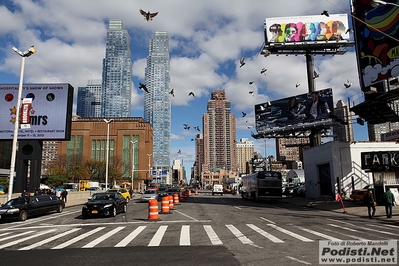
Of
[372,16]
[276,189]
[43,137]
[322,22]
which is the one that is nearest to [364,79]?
[372,16]


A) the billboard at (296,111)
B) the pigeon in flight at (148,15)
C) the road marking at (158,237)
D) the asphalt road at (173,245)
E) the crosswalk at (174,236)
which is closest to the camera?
the asphalt road at (173,245)

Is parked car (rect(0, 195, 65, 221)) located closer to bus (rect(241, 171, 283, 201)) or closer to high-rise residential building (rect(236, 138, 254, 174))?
bus (rect(241, 171, 283, 201))

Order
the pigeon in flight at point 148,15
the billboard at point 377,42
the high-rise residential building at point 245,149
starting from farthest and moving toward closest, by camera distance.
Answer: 1. the high-rise residential building at point 245,149
2. the billboard at point 377,42
3. the pigeon in flight at point 148,15

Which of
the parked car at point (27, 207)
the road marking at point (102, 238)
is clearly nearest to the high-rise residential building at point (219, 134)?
the parked car at point (27, 207)

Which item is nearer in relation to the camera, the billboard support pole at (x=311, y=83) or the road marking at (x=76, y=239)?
the road marking at (x=76, y=239)

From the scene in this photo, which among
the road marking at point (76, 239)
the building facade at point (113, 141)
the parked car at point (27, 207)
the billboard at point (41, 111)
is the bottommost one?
the road marking at point (76, 239)

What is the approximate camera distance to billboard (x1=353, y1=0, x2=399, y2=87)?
79.9ft

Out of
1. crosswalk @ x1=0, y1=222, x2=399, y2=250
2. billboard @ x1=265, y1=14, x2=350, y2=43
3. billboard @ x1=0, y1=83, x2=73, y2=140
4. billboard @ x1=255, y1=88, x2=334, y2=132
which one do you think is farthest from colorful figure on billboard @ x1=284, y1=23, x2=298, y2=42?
crosswalk @ x1=0, y1=222, x2=399, y2=250

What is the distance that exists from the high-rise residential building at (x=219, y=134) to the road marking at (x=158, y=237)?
131 m

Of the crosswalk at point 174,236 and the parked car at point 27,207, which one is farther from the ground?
the parked car at point 27,207

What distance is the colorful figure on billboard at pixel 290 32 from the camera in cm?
4572

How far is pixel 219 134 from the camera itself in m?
174

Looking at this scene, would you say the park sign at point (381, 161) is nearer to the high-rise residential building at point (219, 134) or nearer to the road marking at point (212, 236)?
the road marking at point (212, 236)

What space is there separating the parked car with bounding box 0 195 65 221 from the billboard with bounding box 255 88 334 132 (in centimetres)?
3579
